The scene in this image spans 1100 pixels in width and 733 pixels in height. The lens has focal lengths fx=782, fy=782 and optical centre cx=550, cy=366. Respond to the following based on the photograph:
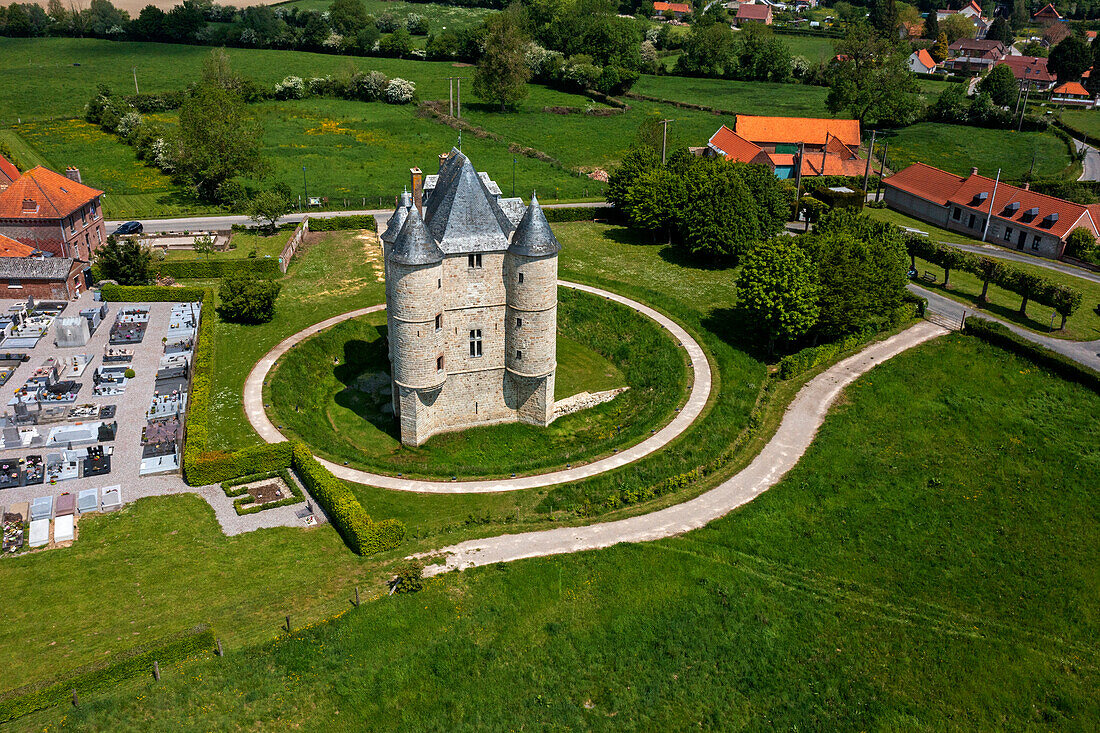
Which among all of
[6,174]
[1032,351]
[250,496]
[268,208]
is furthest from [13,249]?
[1032,351]

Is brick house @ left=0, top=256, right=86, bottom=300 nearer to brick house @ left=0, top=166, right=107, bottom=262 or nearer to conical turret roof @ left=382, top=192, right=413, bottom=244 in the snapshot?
brick house @ left=0, top=166, right=107, bottom=262

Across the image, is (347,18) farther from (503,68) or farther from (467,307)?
(467,307)

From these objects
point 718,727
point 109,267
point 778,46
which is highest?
point 778,46

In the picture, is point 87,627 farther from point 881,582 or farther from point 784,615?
point 881,582

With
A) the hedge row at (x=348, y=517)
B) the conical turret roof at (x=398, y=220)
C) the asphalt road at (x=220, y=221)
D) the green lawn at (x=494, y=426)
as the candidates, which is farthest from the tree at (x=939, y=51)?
the hedge row at (x=348, y=517)

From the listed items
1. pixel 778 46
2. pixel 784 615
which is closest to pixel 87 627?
pixel 784 615

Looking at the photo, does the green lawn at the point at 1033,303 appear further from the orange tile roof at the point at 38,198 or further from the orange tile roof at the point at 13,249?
the orange tile roof at the point at 13,249
